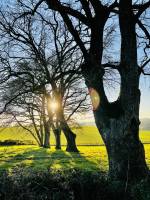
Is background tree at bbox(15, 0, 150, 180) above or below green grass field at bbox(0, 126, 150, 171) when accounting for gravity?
above

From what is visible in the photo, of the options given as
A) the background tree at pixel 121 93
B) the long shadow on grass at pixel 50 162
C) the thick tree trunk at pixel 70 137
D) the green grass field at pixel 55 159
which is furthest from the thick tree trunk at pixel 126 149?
the thick tree trunk at pixel 70 137

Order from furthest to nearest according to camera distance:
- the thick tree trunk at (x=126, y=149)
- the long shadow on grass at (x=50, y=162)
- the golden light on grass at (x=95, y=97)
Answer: the long shadow on grass at (x=50, y=162), the golden light on grass at (x=95, y=97), the thick tree trunk at (x=126, y=149)

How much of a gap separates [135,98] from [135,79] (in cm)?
74

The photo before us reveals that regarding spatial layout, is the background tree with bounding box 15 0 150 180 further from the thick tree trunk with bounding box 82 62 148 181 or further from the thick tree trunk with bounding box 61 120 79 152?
the thick tree trunk with bounding box 61 120 79 152

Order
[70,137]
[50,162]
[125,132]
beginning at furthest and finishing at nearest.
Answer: [70,137]
[50,162]
[125,132]

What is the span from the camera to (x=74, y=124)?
174ft

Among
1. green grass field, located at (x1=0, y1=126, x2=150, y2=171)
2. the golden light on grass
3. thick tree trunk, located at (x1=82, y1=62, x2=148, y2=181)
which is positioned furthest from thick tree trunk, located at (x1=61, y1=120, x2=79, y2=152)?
thick tree trunk, located at (x1=82, y1=62, x2=148, y2=181)

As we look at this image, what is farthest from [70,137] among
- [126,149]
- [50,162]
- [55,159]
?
[126,149]

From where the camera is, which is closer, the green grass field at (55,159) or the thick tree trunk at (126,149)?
the thick tree trunk at (126,149)

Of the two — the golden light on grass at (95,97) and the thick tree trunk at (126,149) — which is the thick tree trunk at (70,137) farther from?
the thick tree trunk at (126,149)

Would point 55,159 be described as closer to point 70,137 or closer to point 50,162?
point 50,162

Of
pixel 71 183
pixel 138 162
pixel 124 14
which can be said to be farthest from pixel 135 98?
pixel 71 183

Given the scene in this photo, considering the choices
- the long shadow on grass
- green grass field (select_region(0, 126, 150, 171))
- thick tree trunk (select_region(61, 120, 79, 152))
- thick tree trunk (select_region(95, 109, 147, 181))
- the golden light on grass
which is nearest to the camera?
thick tree trunk (select_region(95, 109, 147, 181))

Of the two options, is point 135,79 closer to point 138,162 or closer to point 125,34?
point 125,34
